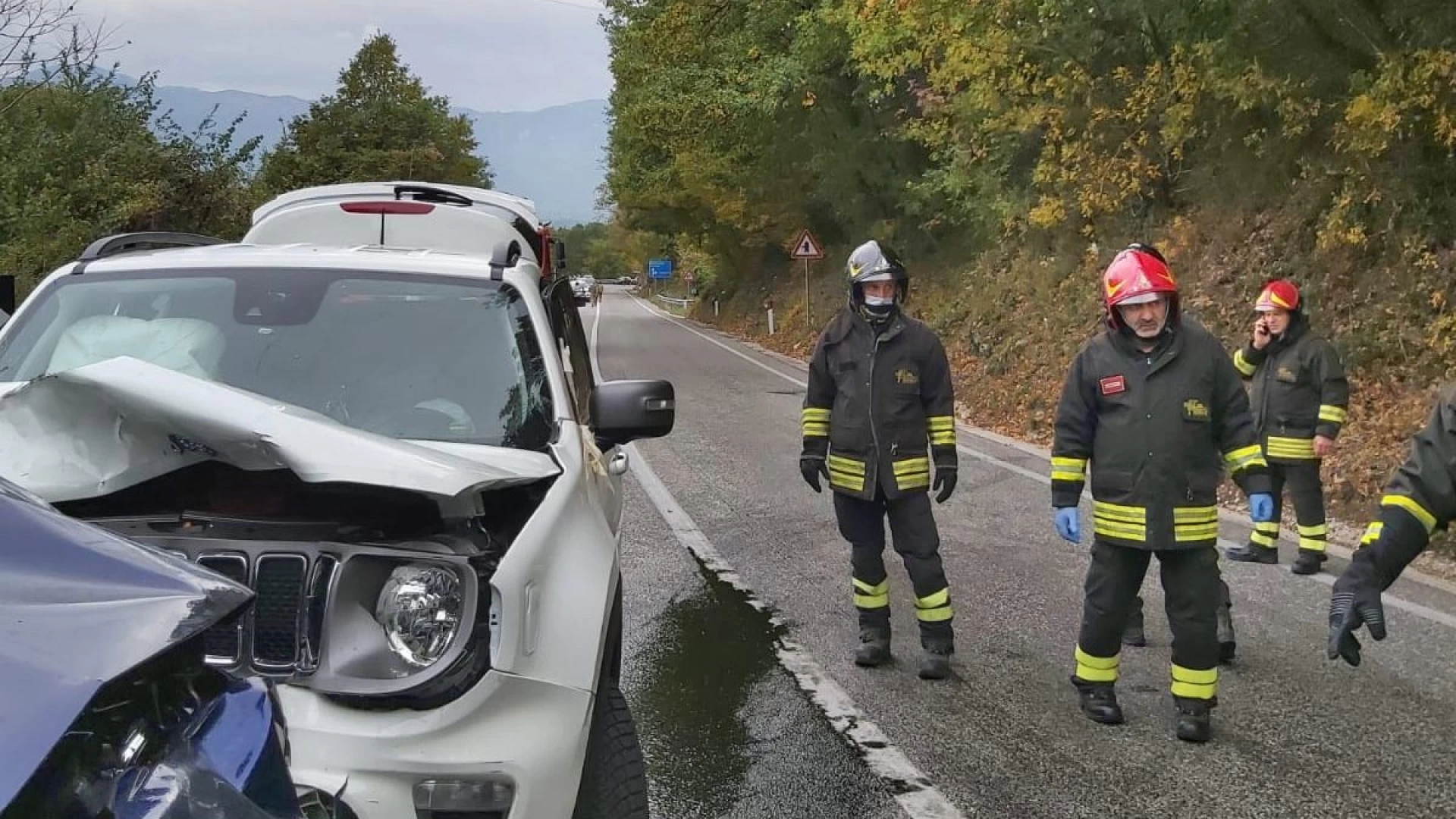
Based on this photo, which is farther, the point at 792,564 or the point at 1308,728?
the point at 792,564

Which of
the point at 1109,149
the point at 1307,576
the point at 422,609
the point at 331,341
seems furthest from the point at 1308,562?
the point at 1109,149

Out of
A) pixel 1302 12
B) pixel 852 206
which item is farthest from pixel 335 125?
pixel 1302 12

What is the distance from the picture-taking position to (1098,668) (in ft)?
15.8

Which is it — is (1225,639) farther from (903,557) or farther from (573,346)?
(573,346)

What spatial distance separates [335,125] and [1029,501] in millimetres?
40825

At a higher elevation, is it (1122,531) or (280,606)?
(280,606)

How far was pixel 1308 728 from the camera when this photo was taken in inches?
185

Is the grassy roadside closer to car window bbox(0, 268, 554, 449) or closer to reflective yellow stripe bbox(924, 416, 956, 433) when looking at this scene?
reflective yellow stripe bbox(924, 416, 956, 433)

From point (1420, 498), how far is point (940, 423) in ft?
7.77

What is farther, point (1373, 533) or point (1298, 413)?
point (1298, 413)

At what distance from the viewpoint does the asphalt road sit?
4129 millimetres

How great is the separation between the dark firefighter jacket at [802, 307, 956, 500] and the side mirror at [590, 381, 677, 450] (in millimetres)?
1832

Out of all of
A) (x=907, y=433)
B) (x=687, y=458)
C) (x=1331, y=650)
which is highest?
(x=907, y=433)

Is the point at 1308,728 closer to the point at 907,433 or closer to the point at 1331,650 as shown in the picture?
the point at 1331,650
